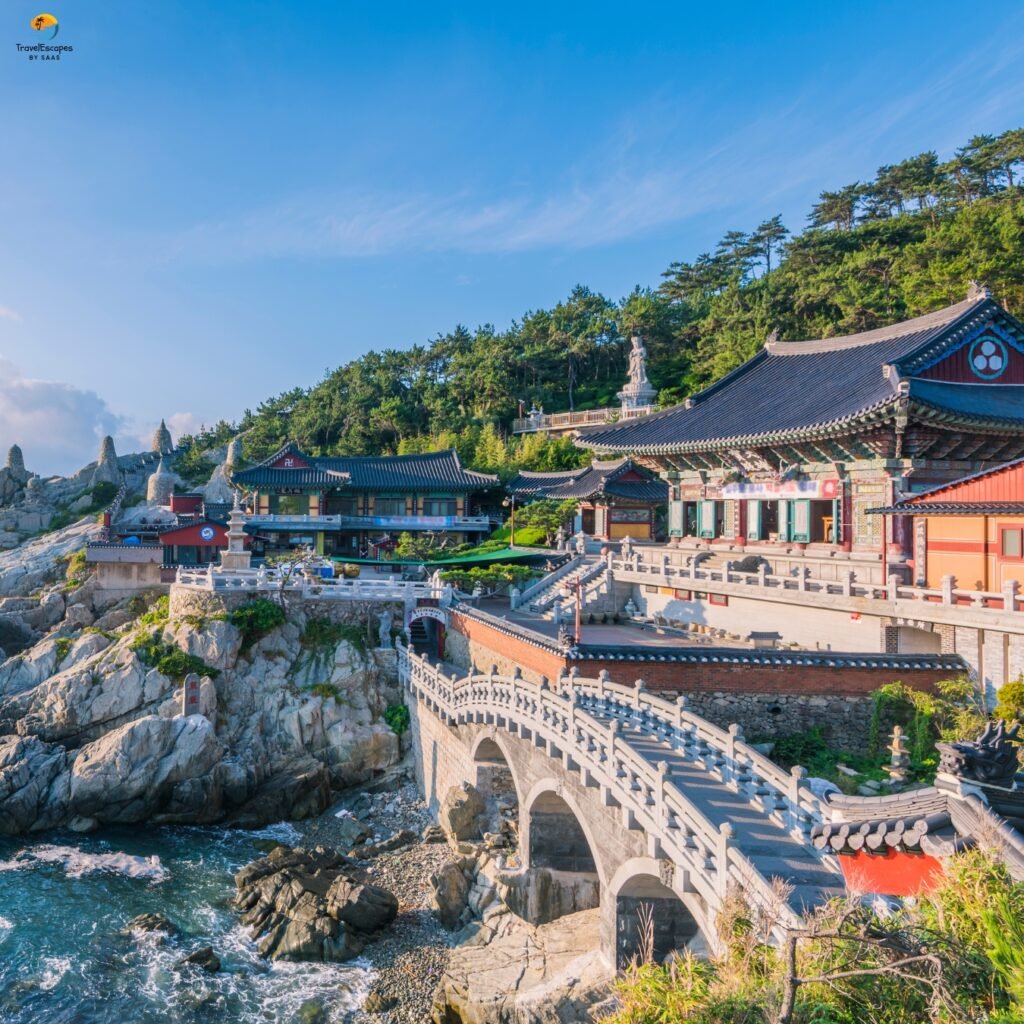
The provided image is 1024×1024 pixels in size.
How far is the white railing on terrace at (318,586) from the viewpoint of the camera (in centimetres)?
3759

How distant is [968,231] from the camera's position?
56.8 meters

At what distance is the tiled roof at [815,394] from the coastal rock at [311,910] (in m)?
20.7

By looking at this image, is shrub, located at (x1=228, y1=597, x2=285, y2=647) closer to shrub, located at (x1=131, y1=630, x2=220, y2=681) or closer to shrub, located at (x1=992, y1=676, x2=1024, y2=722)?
shrub, located at (x1=131, y1=630, x2=220, y2=681)

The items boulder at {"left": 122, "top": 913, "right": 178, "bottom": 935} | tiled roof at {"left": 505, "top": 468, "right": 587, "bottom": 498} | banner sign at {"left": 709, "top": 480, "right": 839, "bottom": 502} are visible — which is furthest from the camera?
tiled roof at {"left": 505, "top": 468, "right": 587, "bottom": 498}

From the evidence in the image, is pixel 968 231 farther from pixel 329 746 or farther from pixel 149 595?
pixel 149 595

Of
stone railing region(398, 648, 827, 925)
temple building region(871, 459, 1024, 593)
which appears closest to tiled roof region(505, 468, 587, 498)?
stone railing region(398, 648, 827, 925)

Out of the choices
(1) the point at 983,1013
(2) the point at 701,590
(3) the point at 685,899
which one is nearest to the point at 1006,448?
(2) the point at 701,590

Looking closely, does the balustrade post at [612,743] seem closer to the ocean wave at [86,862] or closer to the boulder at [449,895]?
the boulder at [449,895]

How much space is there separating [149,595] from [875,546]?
128ft

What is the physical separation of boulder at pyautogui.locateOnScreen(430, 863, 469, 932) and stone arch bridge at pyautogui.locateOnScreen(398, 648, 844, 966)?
2.42 meters

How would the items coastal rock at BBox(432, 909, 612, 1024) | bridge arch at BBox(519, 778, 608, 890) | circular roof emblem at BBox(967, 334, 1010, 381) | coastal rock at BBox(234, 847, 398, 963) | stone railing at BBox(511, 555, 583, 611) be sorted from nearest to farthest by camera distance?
coastal rock at BBox(432, 909, 612, 1024), bridge arch at BBox(519, 778, 608, 890), coastal rock at BBox(234, 847, 398, 963), circular roof emblem at BBox(967, 334, 1010, 381), stone railing at BBox(511, 555, 583, 611)

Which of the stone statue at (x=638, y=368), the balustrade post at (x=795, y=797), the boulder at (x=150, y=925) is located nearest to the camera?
the balustrade post at (x=795, y=797)

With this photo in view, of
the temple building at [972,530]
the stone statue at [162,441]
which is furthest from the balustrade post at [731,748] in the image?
the stone statue at [162,441]

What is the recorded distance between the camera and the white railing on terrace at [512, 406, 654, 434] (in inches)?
2611
